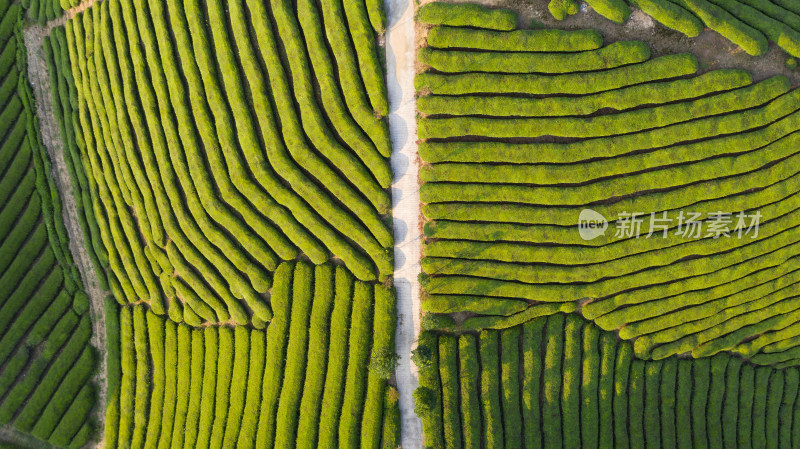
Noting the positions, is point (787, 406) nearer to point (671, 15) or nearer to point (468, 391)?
point (468, 391)

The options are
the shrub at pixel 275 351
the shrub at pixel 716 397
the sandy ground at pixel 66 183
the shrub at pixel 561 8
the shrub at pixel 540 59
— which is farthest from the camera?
the sandy ground at pixel 66 183

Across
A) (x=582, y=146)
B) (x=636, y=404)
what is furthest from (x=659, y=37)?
(x=636, y=404)

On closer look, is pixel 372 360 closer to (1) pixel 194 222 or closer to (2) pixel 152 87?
(1) pixel 194 222

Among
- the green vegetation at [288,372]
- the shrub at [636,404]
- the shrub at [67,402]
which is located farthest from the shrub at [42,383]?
the shrub at [636,404]

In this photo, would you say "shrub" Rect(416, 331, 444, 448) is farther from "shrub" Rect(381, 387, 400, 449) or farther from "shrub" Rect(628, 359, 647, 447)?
"shrub" Rect(628, 359, 647, 447)

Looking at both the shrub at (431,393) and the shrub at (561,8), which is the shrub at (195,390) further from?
the shrub at (561,8)
